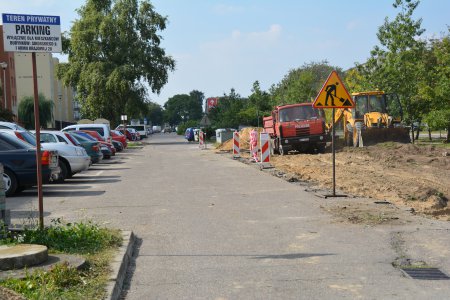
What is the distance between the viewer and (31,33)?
780cm

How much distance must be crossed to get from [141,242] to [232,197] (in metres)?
5.05

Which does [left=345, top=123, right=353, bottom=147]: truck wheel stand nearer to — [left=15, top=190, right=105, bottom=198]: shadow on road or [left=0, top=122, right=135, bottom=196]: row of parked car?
[left=0, top=122, right=135, bottom=196]: row of parked car

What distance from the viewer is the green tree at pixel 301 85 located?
64.5m

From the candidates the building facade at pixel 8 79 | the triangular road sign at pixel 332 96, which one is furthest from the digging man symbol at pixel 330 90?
the building facade at pixel 8 79

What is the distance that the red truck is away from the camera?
28.6 metres

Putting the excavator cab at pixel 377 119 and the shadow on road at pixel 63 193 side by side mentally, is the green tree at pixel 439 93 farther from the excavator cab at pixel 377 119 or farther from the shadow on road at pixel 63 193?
the shadow on road at pixel 63 193

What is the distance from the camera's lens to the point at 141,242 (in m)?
8.48

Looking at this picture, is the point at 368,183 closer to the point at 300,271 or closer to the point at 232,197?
the point at 232,197

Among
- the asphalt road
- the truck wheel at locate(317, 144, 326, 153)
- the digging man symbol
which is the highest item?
the digging man symbol

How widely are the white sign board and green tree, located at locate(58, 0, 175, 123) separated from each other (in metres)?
50.7

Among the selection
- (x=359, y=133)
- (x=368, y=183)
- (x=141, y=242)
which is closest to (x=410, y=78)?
(x=359, y=133)

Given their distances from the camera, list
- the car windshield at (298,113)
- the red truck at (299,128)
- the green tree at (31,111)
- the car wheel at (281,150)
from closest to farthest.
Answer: the red truck at (299,128) → the car wheel at (281,150) → the car windshield at (298,113) → the green tree at (31,111)

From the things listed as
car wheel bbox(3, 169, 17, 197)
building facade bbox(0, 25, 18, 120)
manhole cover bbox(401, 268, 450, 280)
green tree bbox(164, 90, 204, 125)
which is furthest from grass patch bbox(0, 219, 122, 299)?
green tree bbox(164, 90, 204, 125)

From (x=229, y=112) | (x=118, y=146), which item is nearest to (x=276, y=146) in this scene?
(x=118, y=146)
